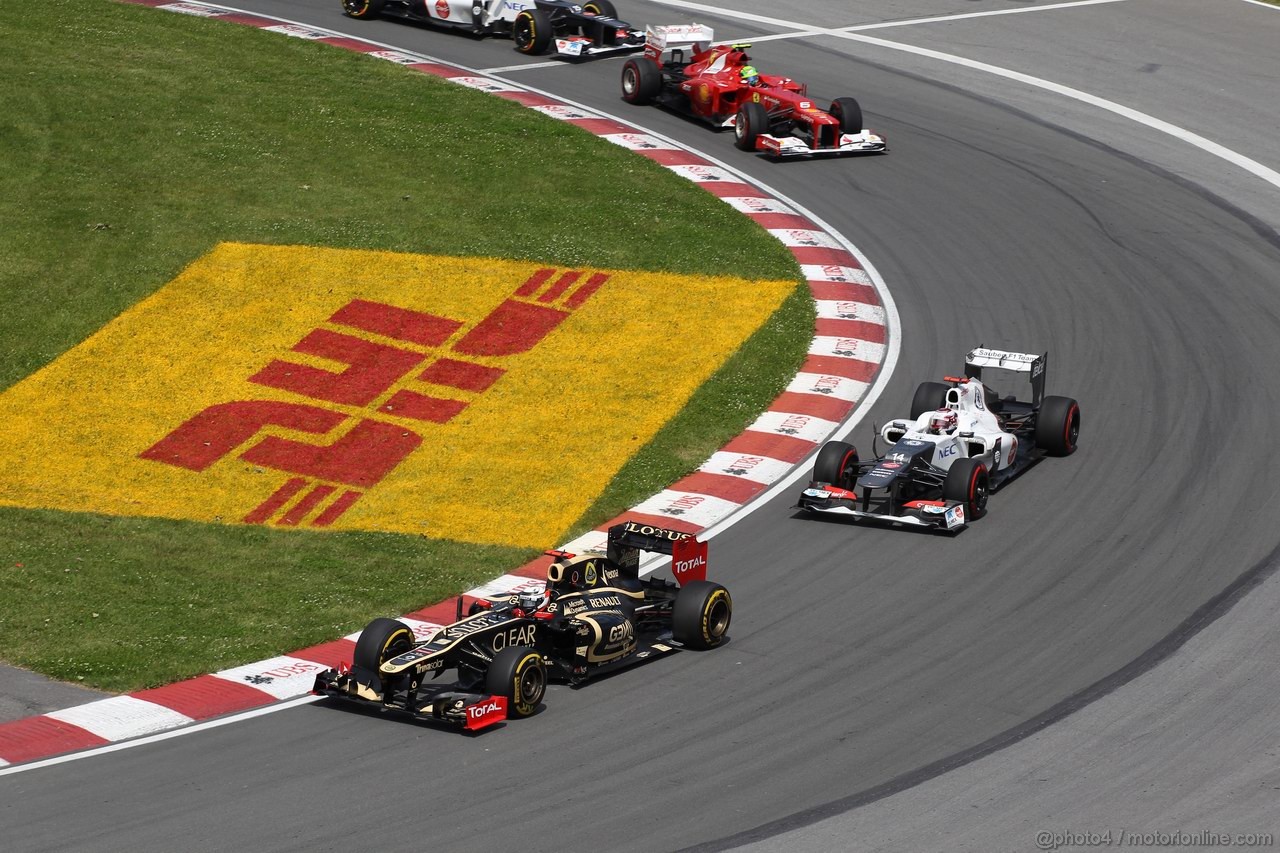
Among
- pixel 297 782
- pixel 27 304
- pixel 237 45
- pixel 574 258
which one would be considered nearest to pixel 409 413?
pixel 574 258

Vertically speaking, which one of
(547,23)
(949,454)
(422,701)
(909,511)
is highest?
(547,23)

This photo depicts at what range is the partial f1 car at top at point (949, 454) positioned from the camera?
1773 cm

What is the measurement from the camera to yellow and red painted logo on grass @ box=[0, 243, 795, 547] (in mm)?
19609

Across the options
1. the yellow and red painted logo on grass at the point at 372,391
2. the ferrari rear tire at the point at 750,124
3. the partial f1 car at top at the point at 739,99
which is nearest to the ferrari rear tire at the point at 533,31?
the partial f1 car at top at the point at 739,99

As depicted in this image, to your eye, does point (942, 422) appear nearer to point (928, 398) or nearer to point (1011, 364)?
point (928, 398)

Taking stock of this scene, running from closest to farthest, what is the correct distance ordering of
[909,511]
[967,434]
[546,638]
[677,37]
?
[546,638], [909,511], [967,434], [677,37]

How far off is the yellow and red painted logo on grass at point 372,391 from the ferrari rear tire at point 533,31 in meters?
10.6

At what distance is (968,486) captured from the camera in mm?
17656

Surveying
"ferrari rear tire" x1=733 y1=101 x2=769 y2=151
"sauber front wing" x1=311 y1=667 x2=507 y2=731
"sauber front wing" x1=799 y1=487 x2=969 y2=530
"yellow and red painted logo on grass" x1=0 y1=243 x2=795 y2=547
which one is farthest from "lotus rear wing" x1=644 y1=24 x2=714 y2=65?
"sauber front wing" x1=311 y1=667 x2=507 y2=731

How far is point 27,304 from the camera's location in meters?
24.1

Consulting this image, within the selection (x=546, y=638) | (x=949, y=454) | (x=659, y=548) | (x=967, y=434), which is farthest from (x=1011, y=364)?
(x=546, y=638)

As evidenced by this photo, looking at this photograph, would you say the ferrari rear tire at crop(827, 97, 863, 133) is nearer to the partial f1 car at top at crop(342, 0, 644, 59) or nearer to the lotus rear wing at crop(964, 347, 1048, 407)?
the partial f1 car at top at crop(342, 0, 644, 59)

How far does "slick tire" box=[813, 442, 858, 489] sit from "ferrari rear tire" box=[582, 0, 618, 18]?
738 inches

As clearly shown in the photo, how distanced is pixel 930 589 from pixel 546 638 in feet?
13.8
